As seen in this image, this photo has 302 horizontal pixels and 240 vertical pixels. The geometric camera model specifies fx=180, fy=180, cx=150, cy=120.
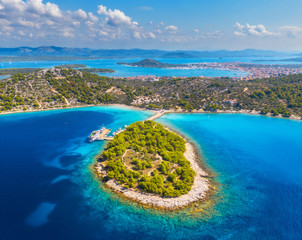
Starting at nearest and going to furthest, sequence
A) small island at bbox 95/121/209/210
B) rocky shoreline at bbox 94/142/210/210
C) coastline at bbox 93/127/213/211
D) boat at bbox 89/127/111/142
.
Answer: coastline at bbox 93/127/213/211, rocky shoreline at bbox 94/142/210/210, small island at bbox 95/121/209/210, boat at bbox 89/127/111/142

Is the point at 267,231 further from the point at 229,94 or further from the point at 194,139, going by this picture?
the point at 229,94

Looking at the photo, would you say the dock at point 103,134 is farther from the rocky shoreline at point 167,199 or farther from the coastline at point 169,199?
the rocky shoreline at point 167,199

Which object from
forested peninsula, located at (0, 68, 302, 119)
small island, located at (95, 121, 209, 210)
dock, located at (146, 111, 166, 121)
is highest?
forested peninsula, located at (0, 68, 302, 119)

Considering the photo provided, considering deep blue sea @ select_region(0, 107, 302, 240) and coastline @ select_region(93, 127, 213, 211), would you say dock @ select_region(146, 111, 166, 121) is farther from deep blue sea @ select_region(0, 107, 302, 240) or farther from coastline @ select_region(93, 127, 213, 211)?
coastline @ select_region(93, 127, 213, 211)

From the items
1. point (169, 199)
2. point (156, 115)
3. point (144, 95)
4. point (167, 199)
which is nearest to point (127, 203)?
point (167, 199)

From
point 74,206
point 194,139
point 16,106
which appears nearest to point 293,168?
point 194,139

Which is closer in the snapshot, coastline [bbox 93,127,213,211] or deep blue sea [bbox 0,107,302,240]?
deep blue sea [bbox 0,107,302,240]

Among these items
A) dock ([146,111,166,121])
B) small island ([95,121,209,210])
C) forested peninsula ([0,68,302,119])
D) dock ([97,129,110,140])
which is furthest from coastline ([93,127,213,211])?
forested peninsula ([0,68,302,119])
